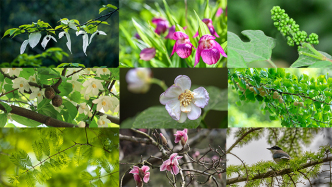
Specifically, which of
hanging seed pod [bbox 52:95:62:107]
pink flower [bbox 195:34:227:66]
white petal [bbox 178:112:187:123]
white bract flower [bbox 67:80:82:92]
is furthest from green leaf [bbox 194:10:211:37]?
hanging seed pod [bbox 52:95:62:107]

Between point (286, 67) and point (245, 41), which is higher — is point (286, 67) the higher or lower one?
the lower one

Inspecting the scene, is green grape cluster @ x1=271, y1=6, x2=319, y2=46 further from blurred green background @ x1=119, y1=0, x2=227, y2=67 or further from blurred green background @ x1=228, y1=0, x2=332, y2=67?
blurred green background @ x1=119, y1=0, x2=227, y2=67

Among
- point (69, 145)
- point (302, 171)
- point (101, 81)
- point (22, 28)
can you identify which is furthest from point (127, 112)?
point (302, 171)

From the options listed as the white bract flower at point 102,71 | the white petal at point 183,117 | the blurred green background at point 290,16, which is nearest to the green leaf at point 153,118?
the white petal at point 183,117

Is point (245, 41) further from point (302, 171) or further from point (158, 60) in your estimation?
point (302, 171)

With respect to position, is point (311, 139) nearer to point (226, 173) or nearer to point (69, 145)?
point (226, 173)

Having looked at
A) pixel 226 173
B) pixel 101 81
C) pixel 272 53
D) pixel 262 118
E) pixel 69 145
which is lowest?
pixel 226 173

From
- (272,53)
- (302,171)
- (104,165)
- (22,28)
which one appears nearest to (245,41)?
(272,53)

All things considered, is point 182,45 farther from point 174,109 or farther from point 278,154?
point 278,154
